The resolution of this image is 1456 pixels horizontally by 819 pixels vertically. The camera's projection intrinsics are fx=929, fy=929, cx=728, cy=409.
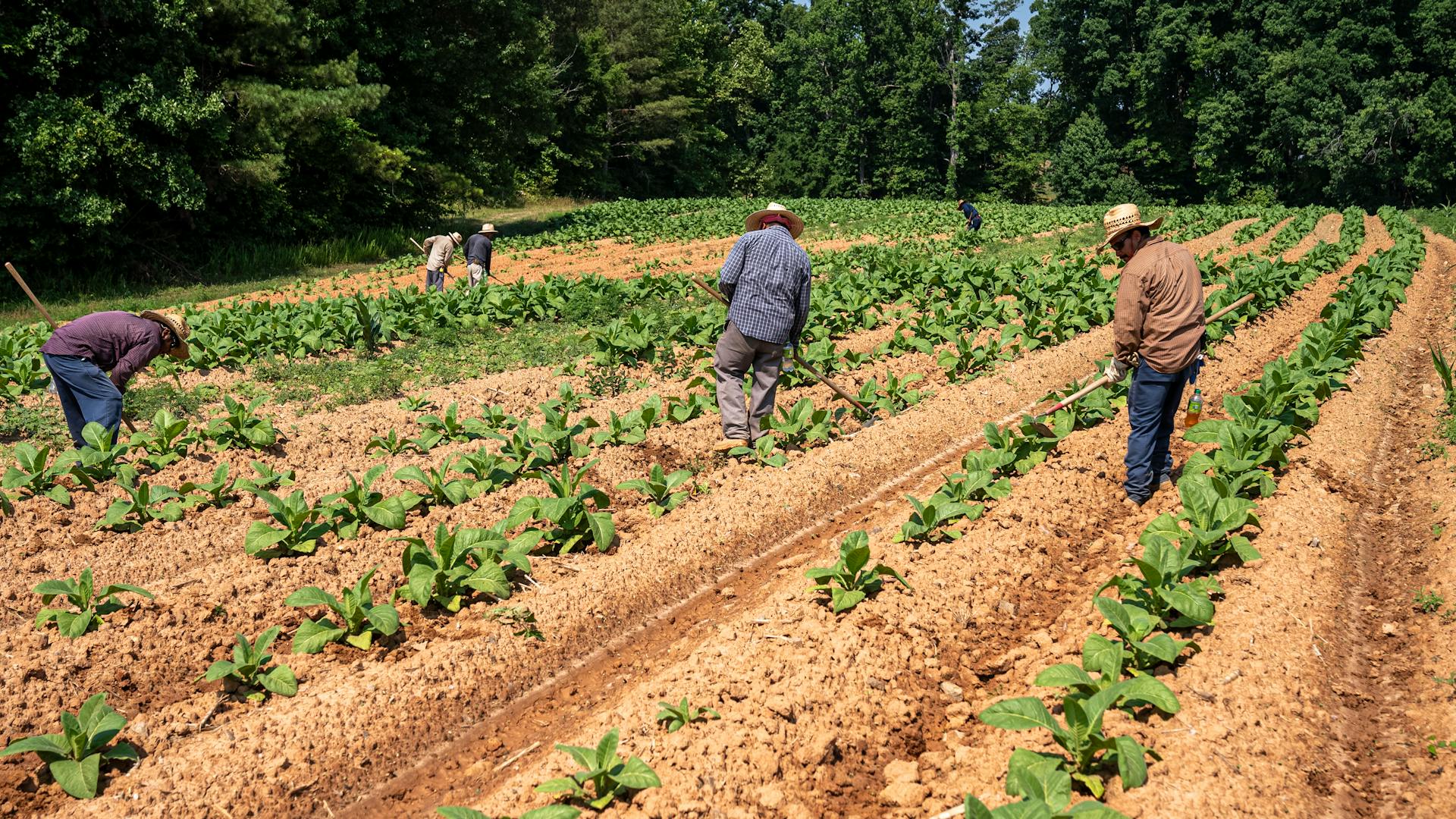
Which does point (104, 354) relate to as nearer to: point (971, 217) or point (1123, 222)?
point (1123, 222)

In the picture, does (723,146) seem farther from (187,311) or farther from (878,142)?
(187,311)

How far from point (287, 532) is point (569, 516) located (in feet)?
6.02

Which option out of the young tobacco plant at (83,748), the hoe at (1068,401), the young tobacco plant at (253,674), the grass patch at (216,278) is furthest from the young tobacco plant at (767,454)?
the grass patch at (216,278)

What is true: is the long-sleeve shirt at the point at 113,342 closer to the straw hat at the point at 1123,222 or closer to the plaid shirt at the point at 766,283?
the plaid shirt at the point at 766,283

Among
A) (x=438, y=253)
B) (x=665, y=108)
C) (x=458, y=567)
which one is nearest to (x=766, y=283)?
(x=458, y=567)

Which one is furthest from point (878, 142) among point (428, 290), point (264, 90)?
point (428, 290)

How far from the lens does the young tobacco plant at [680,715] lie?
4.15 m

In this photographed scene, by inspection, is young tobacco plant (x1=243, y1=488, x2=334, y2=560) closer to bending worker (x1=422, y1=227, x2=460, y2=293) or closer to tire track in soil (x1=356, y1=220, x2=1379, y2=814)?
tire track in soil (x1=356, y1=220, x2=1379, y2=814)

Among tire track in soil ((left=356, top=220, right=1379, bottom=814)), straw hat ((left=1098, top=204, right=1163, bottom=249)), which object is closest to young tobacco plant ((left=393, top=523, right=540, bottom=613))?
tire track in soil ((left=356, top=220, right=1379, bottom=814))

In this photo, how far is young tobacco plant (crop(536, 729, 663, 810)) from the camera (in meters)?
3.69

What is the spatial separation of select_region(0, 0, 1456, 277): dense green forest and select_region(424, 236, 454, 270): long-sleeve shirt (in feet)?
20.2

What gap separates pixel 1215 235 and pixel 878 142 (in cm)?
3566

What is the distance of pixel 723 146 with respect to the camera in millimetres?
64500

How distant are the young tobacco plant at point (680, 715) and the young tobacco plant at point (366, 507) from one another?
9.43ft
